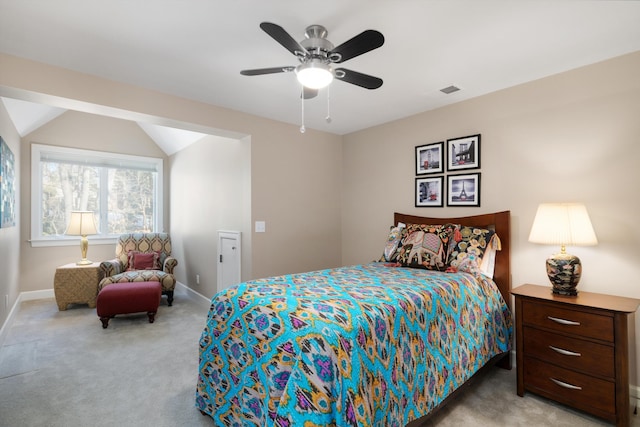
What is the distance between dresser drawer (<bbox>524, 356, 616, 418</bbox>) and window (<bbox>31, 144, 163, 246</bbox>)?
5745 millimetres

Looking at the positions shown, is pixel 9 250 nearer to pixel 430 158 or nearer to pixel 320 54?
pixel 320 54

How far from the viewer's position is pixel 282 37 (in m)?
1.54

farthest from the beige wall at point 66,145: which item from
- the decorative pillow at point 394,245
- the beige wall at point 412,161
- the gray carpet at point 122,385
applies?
the decorative pillow at point 394,245

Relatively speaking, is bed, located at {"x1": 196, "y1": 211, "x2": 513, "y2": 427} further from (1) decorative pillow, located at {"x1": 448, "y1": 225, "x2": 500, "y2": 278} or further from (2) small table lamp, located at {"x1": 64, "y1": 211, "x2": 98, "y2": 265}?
(2) small table lamp, located at {"x1": 64, "y1": 211, "x2": 98, "y2": 265}

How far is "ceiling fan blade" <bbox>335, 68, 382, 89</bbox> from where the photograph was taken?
6.10 feet

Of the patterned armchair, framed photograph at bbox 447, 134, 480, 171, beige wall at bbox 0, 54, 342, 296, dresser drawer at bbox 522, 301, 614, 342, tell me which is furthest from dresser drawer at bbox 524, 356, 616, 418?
the patterned armchair

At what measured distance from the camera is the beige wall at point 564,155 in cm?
222

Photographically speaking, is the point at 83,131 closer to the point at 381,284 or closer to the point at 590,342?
the point at 381,284

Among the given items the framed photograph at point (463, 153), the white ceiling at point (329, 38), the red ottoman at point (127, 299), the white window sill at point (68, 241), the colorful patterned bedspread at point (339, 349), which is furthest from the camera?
the white window sill at point (68, 241)

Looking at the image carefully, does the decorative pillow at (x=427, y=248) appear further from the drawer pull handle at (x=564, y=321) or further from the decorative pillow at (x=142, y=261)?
the decorative pillow at (x=142, y=261)

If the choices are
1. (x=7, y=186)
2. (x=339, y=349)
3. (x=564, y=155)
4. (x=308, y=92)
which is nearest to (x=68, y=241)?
(x=7, y=186)

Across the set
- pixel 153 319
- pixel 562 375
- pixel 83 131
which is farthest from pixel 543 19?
pixel 83 131

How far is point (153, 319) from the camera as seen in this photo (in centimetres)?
375

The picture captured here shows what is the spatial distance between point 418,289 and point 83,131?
221 inches
